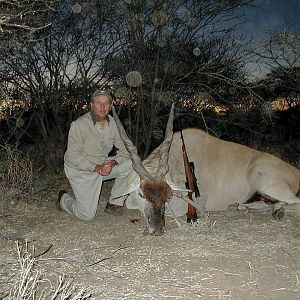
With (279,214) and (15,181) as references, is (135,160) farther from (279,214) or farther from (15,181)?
(15,181)

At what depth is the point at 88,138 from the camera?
5.16 meters

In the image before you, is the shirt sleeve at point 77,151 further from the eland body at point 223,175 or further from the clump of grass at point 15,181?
the clump of grass at point 15,181

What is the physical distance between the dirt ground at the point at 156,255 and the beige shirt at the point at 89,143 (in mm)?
520

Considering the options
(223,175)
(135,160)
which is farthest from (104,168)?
(223,175)

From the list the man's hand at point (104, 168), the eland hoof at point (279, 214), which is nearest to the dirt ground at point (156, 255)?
the eland hoof at point (279, 214)

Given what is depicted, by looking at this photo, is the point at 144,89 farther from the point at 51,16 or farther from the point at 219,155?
the point at 219,155

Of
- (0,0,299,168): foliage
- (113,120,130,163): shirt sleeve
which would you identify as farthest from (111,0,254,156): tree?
(113,120,130,163): shirt sleeve

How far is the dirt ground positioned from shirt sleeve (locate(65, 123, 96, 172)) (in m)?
0.50

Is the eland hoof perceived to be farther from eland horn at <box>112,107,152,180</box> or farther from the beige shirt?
the beige shirt

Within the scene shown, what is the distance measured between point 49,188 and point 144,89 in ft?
8.99

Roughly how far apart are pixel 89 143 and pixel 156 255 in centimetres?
168

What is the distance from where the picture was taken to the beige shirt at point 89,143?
5.04m

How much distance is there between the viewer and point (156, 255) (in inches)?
151

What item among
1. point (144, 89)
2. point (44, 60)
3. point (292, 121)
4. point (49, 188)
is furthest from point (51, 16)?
point (292, 121)
